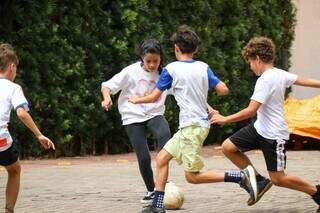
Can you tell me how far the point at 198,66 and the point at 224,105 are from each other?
8.83 m

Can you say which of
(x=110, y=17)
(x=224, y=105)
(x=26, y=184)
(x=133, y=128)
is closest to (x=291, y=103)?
(x=224, y=105)

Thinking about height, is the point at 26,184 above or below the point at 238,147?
below

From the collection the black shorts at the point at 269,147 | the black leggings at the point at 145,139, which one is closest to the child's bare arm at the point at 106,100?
the black leggings at the point at 145,139

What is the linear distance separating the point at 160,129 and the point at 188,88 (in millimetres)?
942

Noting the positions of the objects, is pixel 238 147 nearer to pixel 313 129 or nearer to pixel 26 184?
pixel 26 184

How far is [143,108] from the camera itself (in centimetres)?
836


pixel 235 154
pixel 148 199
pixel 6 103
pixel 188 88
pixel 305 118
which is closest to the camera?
pixel 6 103

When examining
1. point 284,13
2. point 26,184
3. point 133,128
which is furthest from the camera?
point 284,13

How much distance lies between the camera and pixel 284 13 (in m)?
18.3

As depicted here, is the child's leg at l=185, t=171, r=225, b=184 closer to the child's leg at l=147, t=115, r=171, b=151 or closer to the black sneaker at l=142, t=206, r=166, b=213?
the black sneaker at l=142, t=206, r=166, b=213

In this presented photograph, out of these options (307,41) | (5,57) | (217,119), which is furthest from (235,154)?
(307,41)

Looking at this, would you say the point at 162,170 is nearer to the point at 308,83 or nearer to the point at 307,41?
the point at 308,83

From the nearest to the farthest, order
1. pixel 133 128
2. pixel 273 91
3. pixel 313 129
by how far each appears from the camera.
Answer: pixel 273 91 → pixel 133 128 → pixel 313 129

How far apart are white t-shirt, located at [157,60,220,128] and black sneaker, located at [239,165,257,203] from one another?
0.56m
